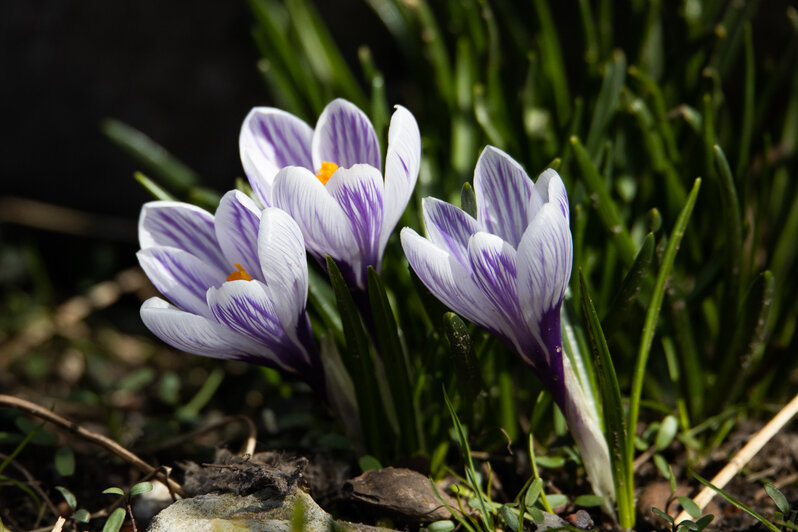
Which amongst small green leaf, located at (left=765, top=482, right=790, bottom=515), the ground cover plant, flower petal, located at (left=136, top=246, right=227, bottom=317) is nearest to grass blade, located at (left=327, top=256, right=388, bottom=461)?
the ground cover plant

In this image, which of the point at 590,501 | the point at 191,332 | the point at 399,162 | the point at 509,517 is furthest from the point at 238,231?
the point at 590,501

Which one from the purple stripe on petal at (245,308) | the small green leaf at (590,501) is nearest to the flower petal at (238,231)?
the purple stripe on petal at (245,308)

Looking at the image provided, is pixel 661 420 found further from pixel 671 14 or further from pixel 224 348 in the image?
pixel 671 14

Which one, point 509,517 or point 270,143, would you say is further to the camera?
point 270,143

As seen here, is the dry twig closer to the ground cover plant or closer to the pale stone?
the ground cover plant

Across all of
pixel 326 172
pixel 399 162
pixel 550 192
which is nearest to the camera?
pixel 550 192

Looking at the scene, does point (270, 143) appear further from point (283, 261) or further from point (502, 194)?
point (502, 194)

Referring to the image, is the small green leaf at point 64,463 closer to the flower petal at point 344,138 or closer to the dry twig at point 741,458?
the flower petal at point 344,138
